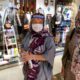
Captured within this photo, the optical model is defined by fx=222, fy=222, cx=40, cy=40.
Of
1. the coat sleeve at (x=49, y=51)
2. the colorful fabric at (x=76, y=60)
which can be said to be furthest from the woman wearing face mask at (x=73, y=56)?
the coat sleeve at (x=49, y=51)

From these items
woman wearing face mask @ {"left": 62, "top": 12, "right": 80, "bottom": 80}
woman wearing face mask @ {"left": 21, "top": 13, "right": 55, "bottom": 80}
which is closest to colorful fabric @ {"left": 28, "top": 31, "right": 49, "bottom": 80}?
woman wearing face mask @ {"left": 21, "top": 13, "right": 55, "bottom": 80}

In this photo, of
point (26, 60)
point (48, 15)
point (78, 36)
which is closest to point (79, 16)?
point (78, 36)

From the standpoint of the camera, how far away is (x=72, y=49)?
7.31ft

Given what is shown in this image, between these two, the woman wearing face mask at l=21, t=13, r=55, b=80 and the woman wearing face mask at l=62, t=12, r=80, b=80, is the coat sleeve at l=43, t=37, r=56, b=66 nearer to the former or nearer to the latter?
the woman wearing face mask at l=21, t=13, r=55, b=80

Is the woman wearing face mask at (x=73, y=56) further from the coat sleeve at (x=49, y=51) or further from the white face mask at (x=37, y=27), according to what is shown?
the white face mask at (x=37, y=27)

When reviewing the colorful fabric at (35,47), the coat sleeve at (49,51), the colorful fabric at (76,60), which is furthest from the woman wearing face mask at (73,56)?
the colorful fabric at (35,47)

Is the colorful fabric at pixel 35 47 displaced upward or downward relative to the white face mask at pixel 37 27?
downward

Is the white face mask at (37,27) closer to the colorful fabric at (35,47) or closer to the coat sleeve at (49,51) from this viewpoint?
the colorful fabric at (35,47)

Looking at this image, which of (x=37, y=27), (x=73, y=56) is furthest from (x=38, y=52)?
(x=73, y=56)

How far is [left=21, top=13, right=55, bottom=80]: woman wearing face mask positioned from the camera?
233 centimetres

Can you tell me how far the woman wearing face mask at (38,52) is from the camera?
2.33 metres

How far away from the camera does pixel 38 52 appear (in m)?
2.34

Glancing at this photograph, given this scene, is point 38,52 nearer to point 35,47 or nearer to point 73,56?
point 35,47

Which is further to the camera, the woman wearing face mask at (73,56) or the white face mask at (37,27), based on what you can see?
the white face mask at (37,27)
